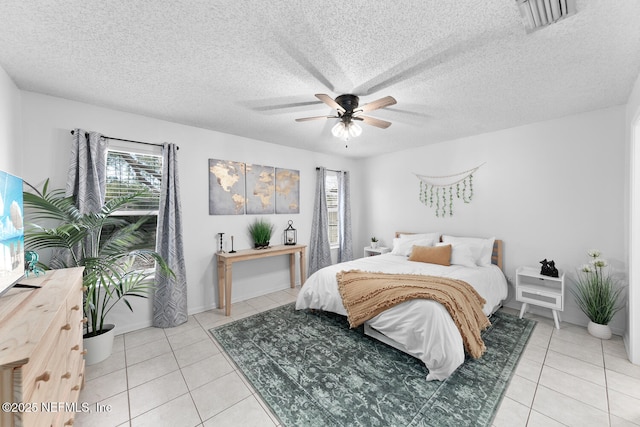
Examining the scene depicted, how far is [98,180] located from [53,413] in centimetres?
219

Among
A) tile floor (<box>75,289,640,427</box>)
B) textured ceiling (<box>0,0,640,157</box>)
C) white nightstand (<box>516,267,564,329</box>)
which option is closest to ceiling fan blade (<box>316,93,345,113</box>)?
textured ceiling (<box>0,0,640,157</box>)

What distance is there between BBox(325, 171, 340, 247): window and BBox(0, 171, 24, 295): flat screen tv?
160 inches

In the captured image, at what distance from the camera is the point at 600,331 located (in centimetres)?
261

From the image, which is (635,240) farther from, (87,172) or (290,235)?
(87,172)

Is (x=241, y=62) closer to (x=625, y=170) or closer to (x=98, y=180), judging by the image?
(x=98, y=180)

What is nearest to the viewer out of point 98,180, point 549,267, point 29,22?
point 29,22

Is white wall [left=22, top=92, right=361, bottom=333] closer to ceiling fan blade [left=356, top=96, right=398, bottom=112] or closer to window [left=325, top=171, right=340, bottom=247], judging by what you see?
window [left=325, top=171, right=340, bottom=247]

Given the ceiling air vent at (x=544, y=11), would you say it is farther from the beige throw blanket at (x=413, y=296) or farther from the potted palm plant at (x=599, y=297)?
the potted palm plant at (x=599, y=297)

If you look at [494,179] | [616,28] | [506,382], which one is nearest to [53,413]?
[506,382]

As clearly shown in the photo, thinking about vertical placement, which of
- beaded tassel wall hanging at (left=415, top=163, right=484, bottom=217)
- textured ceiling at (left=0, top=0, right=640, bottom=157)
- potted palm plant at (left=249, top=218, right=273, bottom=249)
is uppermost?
textured ceiling at (left=0, top=0, right=640, bottom=157)

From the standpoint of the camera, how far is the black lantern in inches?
167

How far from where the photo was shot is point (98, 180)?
2.59 metres

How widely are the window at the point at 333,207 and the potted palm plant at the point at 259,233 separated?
1.56 meters

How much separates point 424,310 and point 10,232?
2.79 metres
